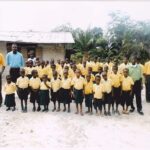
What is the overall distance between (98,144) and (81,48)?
612 inches

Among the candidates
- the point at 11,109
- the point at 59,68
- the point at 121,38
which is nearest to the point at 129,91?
the point at 59,68

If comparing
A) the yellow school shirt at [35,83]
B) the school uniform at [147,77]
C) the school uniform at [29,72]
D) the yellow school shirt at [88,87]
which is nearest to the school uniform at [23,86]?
the yellow school shirt at [35,83]

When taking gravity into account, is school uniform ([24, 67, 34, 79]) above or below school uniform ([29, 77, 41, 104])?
above

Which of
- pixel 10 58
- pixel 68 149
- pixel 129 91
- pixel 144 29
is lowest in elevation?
pixel 68 149

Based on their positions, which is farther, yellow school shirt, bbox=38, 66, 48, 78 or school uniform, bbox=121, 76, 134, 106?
yellow school shirt, bbox=38, 66, 48, 78

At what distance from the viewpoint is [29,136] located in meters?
8.60

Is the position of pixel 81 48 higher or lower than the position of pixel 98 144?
higher

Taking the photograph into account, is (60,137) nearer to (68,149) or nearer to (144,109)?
(68,149)

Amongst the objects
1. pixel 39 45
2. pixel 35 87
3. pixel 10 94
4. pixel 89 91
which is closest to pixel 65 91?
pixel 89 91

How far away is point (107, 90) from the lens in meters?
10.9

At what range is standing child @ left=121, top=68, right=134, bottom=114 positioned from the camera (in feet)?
36.3

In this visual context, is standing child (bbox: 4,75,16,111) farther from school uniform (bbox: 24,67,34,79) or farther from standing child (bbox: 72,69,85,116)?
standing child (bbox: 72,69,85,116)

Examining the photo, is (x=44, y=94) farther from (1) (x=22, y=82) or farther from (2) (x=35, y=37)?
(2) (x=35, y=37)

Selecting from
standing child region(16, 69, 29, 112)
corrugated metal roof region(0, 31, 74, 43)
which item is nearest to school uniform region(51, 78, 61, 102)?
standing child region(16, 69, 29, 112)
